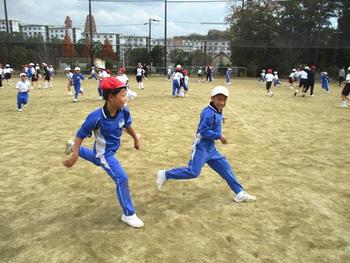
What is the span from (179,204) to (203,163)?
0.72 meters

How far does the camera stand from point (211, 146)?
16.6ft

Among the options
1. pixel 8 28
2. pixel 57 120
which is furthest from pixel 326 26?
pixel 57 120

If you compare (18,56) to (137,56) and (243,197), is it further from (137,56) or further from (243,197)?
(243,197)

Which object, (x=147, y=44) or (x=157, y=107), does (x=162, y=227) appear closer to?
(x=157, y=107)

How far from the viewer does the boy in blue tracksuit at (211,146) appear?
15.8ft

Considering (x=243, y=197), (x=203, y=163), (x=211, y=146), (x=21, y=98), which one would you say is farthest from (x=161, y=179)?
(x=21, y=98)

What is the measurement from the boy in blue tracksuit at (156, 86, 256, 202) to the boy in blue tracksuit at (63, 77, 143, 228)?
0.98 meters

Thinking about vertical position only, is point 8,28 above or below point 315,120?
above

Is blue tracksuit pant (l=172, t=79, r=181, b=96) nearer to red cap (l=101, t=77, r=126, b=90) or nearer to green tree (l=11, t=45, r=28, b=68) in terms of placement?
red cap (l=101, t=77, r=126, b=90)

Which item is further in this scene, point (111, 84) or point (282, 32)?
point (282, 32)

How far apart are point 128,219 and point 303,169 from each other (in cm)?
393

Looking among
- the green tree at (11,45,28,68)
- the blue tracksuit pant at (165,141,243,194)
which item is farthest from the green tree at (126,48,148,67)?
the blue tracksuit pant at (165,141,243,194)

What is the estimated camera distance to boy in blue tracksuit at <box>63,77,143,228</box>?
4.18 metres

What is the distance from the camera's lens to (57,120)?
39.1ft
